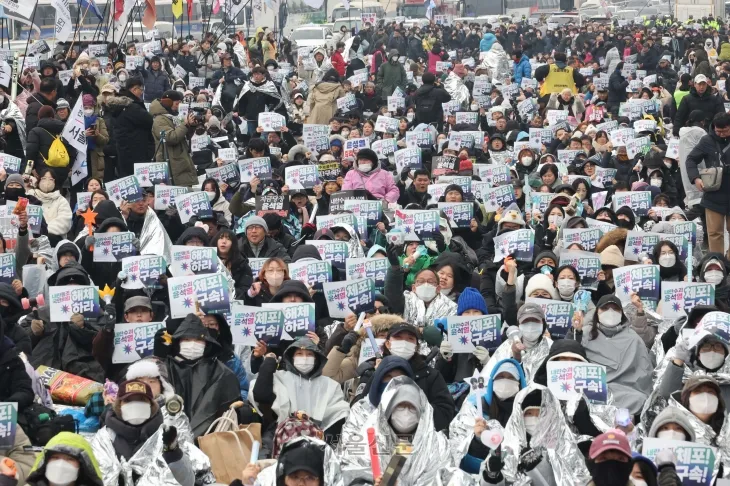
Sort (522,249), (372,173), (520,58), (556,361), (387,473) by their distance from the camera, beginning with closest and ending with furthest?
(387,473) → (556,361) → (522,249) → (372,173) → (520,58)

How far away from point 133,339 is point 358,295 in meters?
1.88

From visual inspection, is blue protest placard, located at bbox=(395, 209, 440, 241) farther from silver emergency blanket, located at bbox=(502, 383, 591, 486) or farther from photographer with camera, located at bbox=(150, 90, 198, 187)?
silver emergency blanket, located at bbox=(502, 383, 591, 486)

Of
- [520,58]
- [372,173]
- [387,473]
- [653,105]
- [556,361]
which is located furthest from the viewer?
[520,58]

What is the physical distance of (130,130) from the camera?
57.2ft

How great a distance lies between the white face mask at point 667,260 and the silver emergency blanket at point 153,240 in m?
4.04

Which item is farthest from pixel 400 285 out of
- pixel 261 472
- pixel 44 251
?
pixel 261 472

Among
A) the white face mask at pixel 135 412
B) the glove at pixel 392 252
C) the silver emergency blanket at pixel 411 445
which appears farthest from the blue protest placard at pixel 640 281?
the white face mask at pixel 135 412

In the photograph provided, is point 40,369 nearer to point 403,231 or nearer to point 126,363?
point 126,363

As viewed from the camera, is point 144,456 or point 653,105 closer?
point 144,456

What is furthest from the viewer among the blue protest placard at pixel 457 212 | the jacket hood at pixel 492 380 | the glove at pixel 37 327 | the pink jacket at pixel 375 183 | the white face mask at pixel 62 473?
the pink jacket at pixel 375 183

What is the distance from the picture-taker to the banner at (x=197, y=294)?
11234 millimetres

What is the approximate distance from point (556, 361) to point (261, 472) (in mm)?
2446

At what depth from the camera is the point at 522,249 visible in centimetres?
1305

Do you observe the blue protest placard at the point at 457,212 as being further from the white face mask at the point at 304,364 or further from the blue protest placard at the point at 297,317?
the white face mask at the point at 304,364
